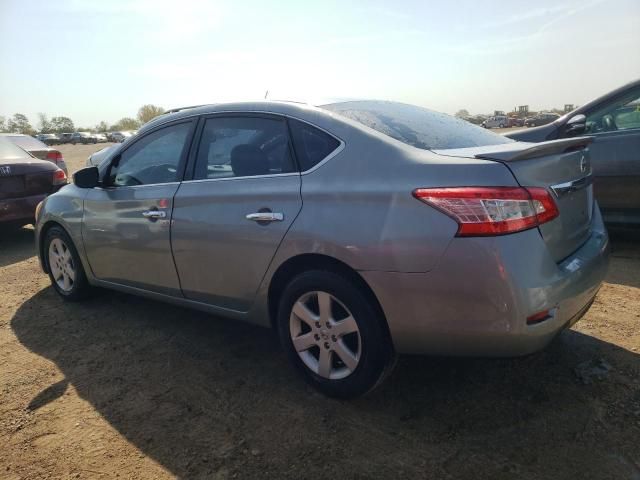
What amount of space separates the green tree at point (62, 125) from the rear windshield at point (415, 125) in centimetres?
11817

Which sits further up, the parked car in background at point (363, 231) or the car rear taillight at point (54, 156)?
the car rear taillight at point (54, 156)

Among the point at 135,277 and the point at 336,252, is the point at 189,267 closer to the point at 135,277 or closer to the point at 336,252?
the point at 135,277

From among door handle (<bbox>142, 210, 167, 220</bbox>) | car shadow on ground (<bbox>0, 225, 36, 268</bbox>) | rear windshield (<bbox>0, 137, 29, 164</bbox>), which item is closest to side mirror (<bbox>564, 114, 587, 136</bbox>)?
door handle (<bbox>142, 210, 167, 220</bbox>)

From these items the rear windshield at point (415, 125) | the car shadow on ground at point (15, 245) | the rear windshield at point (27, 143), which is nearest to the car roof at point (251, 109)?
the rear windshield at point (415, 125)

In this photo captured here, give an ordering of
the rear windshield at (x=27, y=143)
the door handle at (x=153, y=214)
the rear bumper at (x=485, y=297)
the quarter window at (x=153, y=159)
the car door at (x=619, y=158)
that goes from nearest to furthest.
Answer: the rear bumper at (x=485, y=297)
the door handle at (x=153, y=214)
the quarter window at (x=153, y=159)
the car door at (x=619, y=158)
the rear windshield at (x=27, y=143)

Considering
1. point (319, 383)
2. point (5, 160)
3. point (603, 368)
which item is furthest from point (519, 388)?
point (5, 160)

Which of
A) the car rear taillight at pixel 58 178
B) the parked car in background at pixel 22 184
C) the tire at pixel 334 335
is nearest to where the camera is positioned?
the tire at pixel 334 335

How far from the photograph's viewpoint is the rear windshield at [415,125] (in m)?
2.62

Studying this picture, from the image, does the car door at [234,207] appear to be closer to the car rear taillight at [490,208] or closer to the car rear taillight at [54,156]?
the car rear taillight at [490,208]

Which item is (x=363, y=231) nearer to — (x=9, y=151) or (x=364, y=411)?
(x=364, y=411)

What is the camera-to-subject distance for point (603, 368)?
9.16ft

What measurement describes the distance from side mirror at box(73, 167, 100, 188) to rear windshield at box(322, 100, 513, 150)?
2090mm

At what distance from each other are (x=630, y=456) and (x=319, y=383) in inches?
57.4

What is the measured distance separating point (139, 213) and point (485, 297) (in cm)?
246
